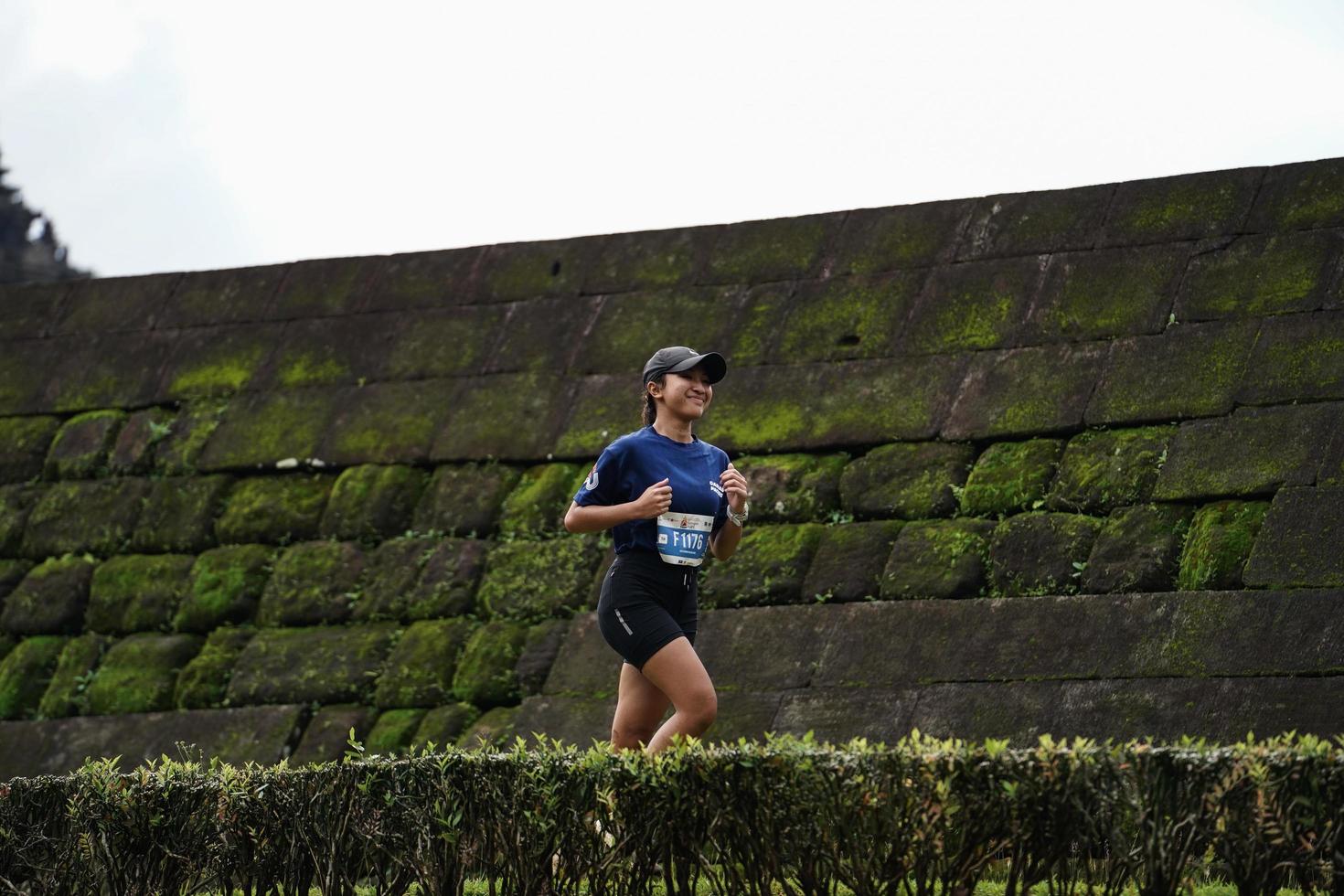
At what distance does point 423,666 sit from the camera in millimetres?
9477

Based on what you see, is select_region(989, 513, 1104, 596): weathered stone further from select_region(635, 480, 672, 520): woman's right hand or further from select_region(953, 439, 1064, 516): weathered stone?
select_region(635, 480, 672, 520): woman's right hand

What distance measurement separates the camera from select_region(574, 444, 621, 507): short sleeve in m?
6.98

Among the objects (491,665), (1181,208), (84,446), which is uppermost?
(1181,208)

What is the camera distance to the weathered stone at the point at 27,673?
34.3 ft

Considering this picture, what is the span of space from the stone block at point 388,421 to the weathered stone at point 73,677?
1.63 m

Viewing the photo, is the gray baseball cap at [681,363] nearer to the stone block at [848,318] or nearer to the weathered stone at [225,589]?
the stone block at [848,318]

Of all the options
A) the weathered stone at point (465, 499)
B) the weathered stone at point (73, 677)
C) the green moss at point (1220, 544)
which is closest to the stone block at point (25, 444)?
the weathered stone at point (73, 677)

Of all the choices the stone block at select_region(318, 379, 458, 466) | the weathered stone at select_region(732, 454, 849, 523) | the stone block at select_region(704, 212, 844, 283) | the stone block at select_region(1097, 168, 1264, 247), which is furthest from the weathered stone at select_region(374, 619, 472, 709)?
the stone block at select_region(1097, 168, 1264, 247)

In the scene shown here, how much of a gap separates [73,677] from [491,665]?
2.67m

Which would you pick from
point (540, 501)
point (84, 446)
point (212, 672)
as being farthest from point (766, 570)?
point (84, 446)

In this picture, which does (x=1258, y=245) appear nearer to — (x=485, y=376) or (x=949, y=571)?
(x=949, y=571)

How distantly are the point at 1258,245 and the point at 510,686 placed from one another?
4148 mm

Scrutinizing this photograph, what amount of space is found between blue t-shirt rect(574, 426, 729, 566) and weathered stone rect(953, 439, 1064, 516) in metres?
2.11

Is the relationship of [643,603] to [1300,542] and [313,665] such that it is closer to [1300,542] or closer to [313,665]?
[1300,542]
